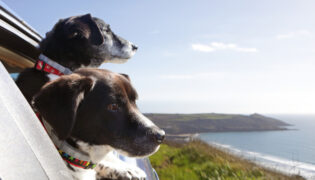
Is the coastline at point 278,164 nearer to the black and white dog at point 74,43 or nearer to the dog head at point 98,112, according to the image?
the black and white dog at point 74,43

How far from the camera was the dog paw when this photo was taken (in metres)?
2.22

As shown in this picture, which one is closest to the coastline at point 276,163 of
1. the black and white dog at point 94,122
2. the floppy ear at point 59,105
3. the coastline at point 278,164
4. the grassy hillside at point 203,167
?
the coastline at point 278,164

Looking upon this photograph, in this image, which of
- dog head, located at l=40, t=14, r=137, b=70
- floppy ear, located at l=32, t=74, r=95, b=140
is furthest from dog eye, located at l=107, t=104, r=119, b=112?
dog head, located at l=40, t=14, r=137, b=70

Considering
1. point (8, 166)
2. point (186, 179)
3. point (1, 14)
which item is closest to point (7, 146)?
point (8, 166)

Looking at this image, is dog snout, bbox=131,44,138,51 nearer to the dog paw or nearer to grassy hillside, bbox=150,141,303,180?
the dog paw

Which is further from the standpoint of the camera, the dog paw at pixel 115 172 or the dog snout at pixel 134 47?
the dog snout at pixel 134 47

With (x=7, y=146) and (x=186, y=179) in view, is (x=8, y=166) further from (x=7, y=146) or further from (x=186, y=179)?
(x=186, y=179)

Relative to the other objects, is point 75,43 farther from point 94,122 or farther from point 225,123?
point 225,123

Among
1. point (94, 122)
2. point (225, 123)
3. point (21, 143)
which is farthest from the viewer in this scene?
point (225, 123)

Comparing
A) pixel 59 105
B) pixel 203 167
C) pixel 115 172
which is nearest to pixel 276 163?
pixel 203 167

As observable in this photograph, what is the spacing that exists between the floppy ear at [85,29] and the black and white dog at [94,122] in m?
1.32

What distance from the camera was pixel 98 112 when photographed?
1.91 metres

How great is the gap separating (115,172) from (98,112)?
648 millimetres

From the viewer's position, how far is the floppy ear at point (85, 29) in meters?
3.37
